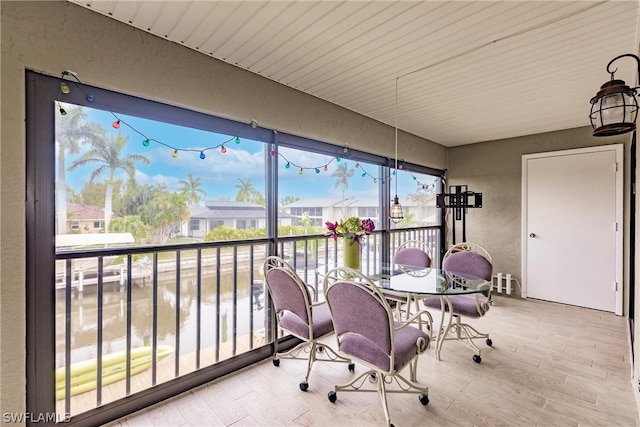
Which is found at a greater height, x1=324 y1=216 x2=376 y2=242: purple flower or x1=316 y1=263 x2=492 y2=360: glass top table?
x1=324 y1=216 x2=376 y2=242: purple flower

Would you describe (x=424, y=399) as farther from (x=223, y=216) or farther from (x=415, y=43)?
(x=415, y=43)

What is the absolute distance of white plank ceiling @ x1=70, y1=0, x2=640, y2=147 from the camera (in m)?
1.69

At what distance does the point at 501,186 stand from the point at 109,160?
5.00 metres

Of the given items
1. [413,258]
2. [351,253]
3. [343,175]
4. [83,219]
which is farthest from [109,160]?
[413,258]

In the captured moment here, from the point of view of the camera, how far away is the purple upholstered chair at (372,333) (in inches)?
64.9

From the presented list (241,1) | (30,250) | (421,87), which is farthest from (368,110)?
(30,250)

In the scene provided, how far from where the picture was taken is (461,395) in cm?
210

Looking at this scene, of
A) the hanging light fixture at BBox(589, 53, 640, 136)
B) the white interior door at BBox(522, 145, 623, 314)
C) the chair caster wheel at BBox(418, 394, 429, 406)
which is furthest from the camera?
the white interior door at BBox(522, 145, 623, 314)

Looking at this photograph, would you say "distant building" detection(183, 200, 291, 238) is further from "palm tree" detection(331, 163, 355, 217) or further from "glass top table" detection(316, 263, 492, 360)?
"palm tree" detection(331, 163, 355, 217)

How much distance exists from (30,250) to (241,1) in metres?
1.78

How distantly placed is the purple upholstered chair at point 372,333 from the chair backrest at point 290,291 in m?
0.27

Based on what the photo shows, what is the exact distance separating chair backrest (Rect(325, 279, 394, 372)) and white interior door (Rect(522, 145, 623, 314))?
3.70m

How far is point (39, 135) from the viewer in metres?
1.59

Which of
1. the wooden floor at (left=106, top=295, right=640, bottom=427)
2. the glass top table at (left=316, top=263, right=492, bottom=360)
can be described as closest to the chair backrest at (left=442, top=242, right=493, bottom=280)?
the glass top table at (left=316, top=263, right=492, bottom=360)
